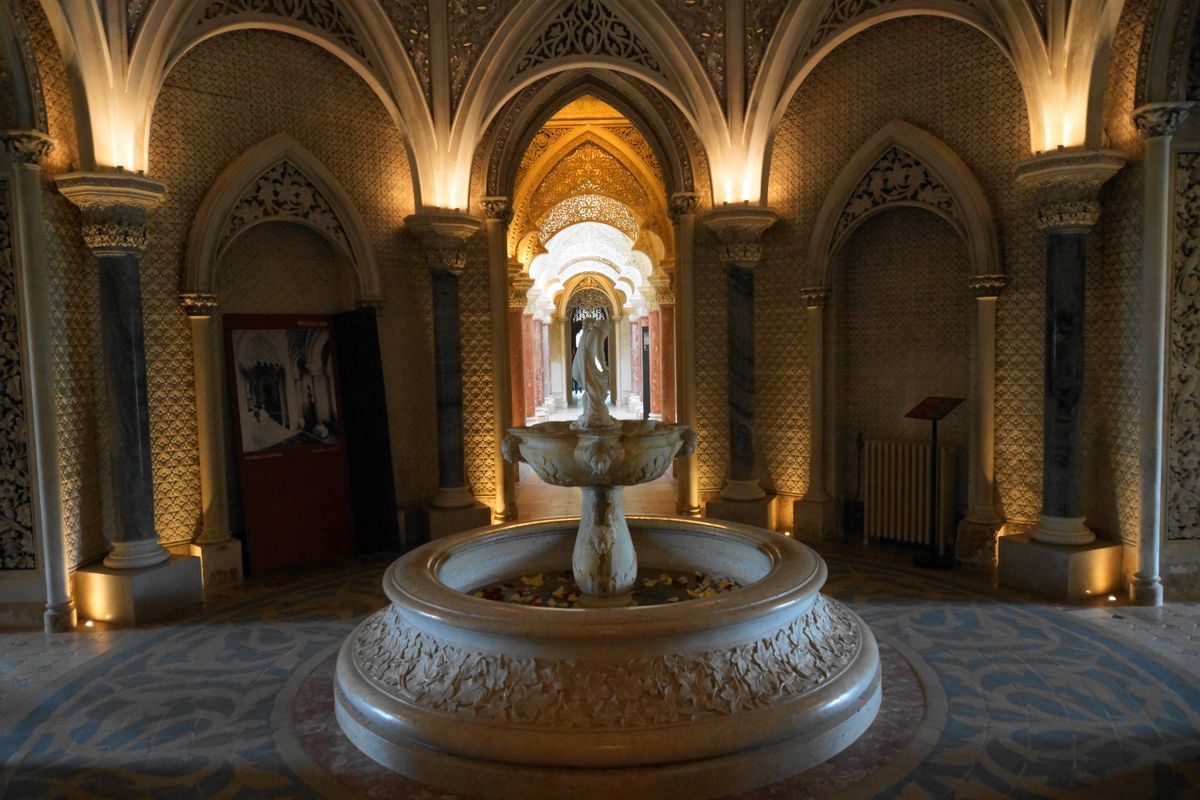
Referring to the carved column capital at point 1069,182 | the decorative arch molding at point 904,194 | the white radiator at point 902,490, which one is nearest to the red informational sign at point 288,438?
the decorative arch molding at point 904,194

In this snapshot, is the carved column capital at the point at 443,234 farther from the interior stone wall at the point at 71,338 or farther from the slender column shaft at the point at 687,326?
the interior stone wall at the point at 71,338

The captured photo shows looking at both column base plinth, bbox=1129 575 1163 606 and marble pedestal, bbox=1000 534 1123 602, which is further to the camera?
marble pedestal, bbox=1000 534 1123 602

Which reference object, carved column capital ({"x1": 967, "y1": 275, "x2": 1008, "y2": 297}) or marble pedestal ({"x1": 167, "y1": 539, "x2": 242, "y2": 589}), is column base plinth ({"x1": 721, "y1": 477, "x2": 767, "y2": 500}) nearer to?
carved column capital ({"x1": 967, "y1": 275, "x2": 1008, "y2": 297})

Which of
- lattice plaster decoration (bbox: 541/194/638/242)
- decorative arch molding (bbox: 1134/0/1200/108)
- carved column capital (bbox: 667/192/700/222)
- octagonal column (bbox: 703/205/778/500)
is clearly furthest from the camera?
lattice plaster decoration (bbox: 541/194/638/242)

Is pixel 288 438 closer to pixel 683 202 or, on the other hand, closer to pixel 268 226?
pixel 268 226

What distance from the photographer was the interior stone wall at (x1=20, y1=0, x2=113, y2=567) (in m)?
5.96

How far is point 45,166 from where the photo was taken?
595cm

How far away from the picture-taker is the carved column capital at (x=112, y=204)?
5.91 m

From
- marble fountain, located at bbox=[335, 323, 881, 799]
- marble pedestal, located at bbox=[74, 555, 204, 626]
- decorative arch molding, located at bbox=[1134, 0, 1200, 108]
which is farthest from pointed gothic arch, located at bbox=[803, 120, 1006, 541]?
marble pedestal, located at bbox=[74, 555, 204, 626]

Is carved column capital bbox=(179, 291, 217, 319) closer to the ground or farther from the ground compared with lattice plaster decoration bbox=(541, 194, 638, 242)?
closer to the ground

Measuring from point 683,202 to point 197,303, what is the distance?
5.10 meters

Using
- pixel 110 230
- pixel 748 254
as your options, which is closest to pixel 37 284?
pixel 110 230

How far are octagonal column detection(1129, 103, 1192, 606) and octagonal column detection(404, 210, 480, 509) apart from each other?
6.04 meters

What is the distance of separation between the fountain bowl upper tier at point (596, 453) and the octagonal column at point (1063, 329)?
142 inches
